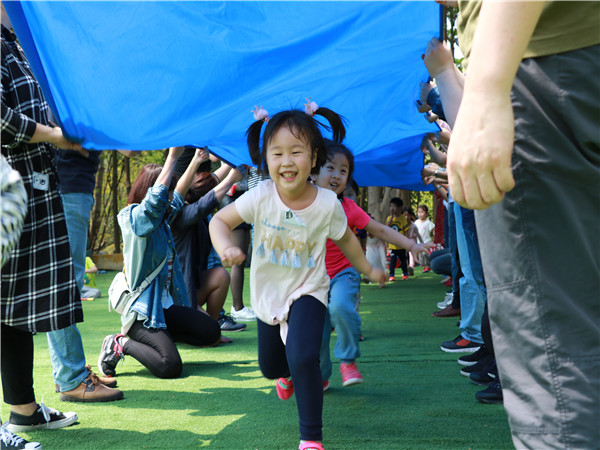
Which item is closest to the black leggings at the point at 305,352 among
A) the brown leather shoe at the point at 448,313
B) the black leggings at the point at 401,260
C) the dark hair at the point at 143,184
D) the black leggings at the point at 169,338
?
the black leggings at the point at 169,338

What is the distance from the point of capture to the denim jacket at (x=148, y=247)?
402cm

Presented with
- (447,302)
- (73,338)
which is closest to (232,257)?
(73,338)

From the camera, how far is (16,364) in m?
2.79

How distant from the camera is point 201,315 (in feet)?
15.3

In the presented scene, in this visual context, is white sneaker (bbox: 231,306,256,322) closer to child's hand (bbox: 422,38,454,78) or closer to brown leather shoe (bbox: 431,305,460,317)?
brown leather shoe (bbox: 431,305,460,317)

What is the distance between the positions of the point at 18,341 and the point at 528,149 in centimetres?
245

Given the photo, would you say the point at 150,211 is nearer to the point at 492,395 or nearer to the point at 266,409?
the point at 266,409

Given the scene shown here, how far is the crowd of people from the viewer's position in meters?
1.10

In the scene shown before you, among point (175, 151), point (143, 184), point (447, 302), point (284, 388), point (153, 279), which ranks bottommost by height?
point (284, 388)

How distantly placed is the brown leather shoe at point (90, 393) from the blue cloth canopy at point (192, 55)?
4.23ft

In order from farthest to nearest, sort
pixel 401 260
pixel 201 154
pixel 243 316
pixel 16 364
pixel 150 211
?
pixel 401 260 < pixel 243 316 < pixel 201 154 < pixel 150 211 < pixel 16 364

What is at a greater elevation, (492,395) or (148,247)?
(148,247)

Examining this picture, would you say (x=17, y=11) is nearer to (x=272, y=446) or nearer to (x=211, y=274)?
(x=272, y=446)

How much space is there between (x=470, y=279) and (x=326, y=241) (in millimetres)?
1375
